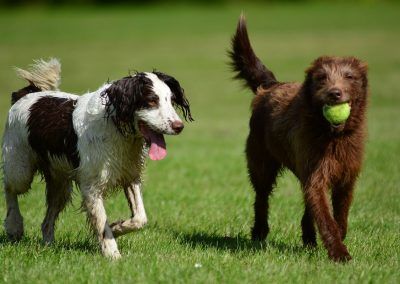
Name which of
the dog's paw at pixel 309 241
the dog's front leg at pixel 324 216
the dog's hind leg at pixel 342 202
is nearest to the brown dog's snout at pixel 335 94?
the dog's front leg at pixel 324 216

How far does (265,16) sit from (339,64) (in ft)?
152

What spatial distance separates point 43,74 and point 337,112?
3297 millimetres

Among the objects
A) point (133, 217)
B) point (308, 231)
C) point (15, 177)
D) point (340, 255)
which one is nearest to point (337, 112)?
point (340, 255)

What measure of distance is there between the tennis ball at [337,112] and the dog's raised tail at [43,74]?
3065mm

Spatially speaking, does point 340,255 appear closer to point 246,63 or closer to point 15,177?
point 246,63

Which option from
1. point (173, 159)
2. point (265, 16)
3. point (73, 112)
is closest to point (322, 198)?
point (73, 112)

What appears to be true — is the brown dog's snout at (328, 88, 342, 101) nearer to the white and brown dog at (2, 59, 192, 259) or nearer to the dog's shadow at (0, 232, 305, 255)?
the white and brown dog at (2, 59, 192, 259)

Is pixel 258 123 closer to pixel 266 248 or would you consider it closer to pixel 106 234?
pixel 266 248

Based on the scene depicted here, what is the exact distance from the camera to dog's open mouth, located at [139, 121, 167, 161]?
611cm

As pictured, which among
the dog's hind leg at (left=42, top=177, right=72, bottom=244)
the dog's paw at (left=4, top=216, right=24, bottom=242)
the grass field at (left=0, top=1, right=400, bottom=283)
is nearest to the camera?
the grass field at (left=0, top=1, right=400, bottom=283)

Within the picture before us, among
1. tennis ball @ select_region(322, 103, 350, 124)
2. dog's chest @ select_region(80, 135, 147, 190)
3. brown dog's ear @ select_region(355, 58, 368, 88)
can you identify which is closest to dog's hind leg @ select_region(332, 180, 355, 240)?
tennis ball @ select_region(322, 103, 350, 124)

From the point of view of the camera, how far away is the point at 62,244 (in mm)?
6883

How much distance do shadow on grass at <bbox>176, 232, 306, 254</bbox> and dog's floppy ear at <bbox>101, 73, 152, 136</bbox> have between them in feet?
4.82

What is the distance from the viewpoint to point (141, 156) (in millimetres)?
6652
